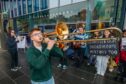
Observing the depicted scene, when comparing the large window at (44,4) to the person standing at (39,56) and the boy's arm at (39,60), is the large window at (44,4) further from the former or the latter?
the boy's arm at (39,60)

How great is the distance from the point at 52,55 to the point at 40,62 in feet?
1.45

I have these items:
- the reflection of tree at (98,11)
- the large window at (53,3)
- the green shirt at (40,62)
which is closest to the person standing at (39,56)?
the green shirt at (40,62)

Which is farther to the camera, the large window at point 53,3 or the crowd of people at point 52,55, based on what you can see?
the large window at point 53,3

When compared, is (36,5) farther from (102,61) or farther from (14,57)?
(102,61)

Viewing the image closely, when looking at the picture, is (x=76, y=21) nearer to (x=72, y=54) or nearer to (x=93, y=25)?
(x=93, y=25)

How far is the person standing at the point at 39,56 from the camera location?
2.26 metres

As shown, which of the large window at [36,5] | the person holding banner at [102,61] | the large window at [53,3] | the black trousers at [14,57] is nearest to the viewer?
the person holding banner at [102,61]

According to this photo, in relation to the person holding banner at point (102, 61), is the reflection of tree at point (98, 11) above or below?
above

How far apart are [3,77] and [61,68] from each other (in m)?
2.00

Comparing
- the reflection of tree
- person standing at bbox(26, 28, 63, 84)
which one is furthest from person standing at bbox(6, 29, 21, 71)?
the reflection of tree

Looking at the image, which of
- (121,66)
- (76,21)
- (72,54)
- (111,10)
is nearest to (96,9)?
(111,10)

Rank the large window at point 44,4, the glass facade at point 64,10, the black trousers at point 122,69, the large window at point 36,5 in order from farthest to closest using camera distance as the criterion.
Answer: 1. the large window at point 36,5
2. the large window at point 44,4
3. the glass facade at point 64,10
4. the black trousers at point 122,69

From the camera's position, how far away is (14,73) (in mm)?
5484

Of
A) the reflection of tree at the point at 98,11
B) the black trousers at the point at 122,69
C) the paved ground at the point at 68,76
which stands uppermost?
the reflection of tree at the point at 98,11
